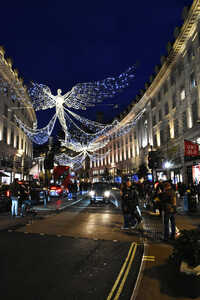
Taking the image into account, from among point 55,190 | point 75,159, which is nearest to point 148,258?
point 55,190

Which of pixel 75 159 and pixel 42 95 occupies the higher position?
pixel 75 159

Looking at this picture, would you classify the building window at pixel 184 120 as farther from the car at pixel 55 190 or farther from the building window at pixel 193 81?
the car at pixel 55 190

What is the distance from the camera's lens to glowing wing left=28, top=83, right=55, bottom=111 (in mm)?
14172

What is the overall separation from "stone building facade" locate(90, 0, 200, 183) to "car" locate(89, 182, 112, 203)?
6.25m

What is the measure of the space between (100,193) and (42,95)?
9192mm

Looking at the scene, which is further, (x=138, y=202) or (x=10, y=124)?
(x=10, y=124)

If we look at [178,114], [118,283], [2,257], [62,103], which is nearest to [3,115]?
[62,103]

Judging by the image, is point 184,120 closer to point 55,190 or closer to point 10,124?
point 55,190

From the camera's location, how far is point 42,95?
47.6ft

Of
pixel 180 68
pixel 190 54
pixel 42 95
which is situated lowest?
pixel 42 95

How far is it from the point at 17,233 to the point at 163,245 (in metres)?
5.01

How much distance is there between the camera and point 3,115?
34188mm

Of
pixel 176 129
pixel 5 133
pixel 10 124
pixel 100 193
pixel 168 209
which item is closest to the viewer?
pixel 168 209

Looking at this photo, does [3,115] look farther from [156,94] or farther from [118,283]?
[118,283]
